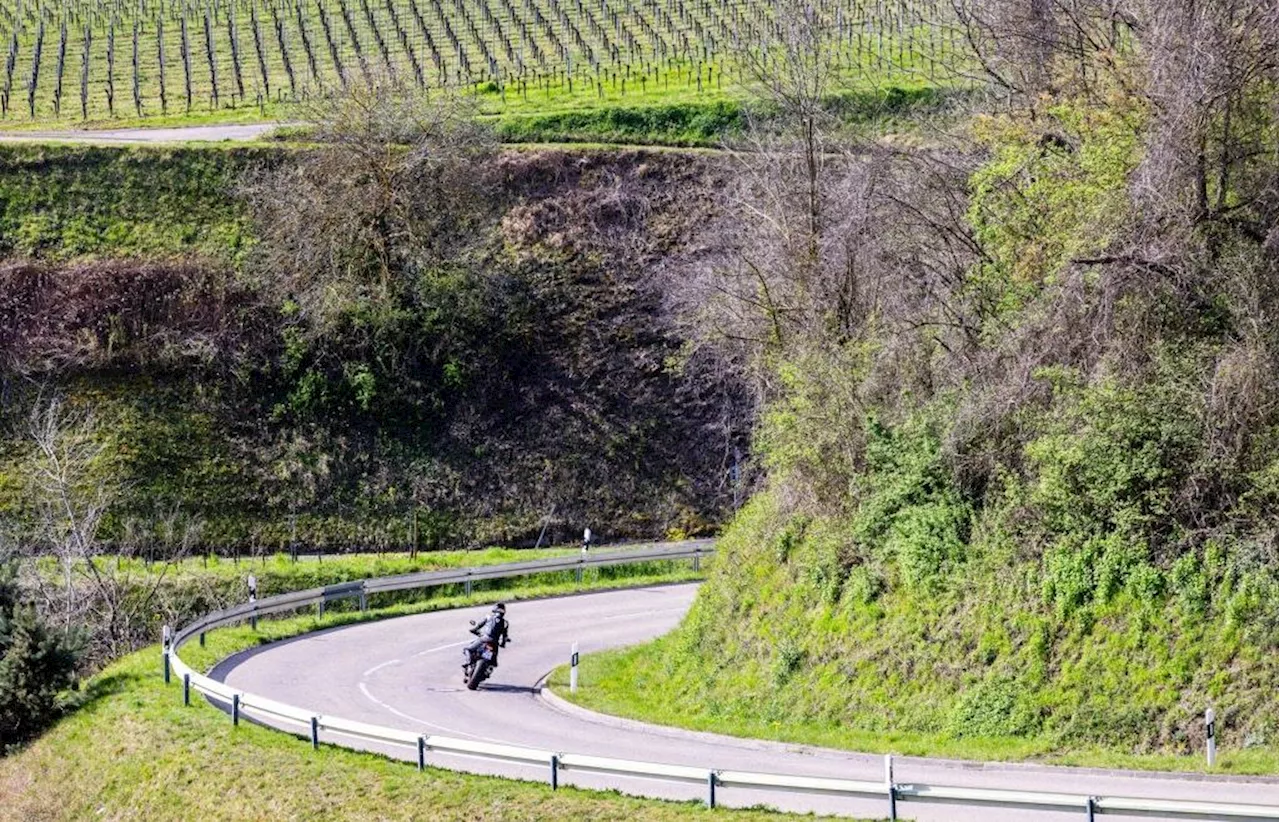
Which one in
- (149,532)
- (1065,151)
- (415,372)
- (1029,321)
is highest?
(1065,151)

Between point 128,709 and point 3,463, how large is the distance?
23.2 m

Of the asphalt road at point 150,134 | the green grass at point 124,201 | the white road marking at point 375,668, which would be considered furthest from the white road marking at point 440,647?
the asphalt road at point 150,134

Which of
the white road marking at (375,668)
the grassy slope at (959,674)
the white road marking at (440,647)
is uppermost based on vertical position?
the grassy slope at (959,674)

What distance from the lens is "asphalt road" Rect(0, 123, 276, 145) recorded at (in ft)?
191

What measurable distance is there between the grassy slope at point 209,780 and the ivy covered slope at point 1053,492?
482 cm

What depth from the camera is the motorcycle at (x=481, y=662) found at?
1036 inches

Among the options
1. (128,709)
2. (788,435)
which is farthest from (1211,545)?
(128,709)

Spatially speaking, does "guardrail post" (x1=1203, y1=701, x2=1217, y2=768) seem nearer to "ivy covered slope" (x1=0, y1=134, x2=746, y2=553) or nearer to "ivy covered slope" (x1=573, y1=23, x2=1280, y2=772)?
"ivy covered slope" (x1=573, y1=23, x2=1280, y2=772)

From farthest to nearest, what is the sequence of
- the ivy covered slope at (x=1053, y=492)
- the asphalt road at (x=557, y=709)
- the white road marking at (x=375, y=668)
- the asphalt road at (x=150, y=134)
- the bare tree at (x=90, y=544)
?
the asphalt road at (x=150, y=134) → the bare tree at (x=90, y=544) → the white road marking at (x=375, y=668) → the ivy covered slope at (x=1053, y=492) → the asphalt road at (x=557, y=709)

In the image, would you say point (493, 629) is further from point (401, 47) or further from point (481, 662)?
point (401, 47)

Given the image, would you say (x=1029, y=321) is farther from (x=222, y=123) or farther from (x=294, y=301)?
(x=222, y=123)

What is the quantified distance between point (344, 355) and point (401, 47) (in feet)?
115

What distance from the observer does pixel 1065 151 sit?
86.5 ft

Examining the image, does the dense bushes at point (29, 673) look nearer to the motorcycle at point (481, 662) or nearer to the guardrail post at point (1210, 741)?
the motorcycle at point (481, 662)
